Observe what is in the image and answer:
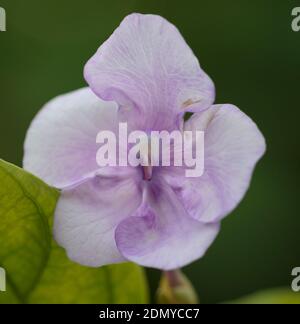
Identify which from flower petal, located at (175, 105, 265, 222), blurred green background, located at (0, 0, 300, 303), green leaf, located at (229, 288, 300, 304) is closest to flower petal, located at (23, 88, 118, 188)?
flower petal, located at (175, 105, 265, 222)

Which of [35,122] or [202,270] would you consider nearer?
[35,122]

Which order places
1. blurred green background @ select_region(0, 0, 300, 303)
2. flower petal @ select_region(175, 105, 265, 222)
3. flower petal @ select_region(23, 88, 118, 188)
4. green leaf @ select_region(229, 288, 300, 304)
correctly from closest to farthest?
flower petal @ select_region(175, 105, 265, 222) < flower petal @ select_region(23, 88, 118, 188) < green leaf @ select_region(229, 288, 300, 304) < blurred green background @ select_region(0, 0, 300, 303)

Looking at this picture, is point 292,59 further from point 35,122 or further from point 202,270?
point 35,122

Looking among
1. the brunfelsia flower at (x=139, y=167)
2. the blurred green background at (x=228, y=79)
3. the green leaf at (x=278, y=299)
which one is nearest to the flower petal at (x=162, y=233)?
the brunfelsia flower at (x=139, y=167)

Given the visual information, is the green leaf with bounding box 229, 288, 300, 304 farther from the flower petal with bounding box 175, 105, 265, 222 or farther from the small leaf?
the flower petal with bounding box 175, 105, 265, 222

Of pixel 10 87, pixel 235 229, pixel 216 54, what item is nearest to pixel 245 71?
pixel 216 54
